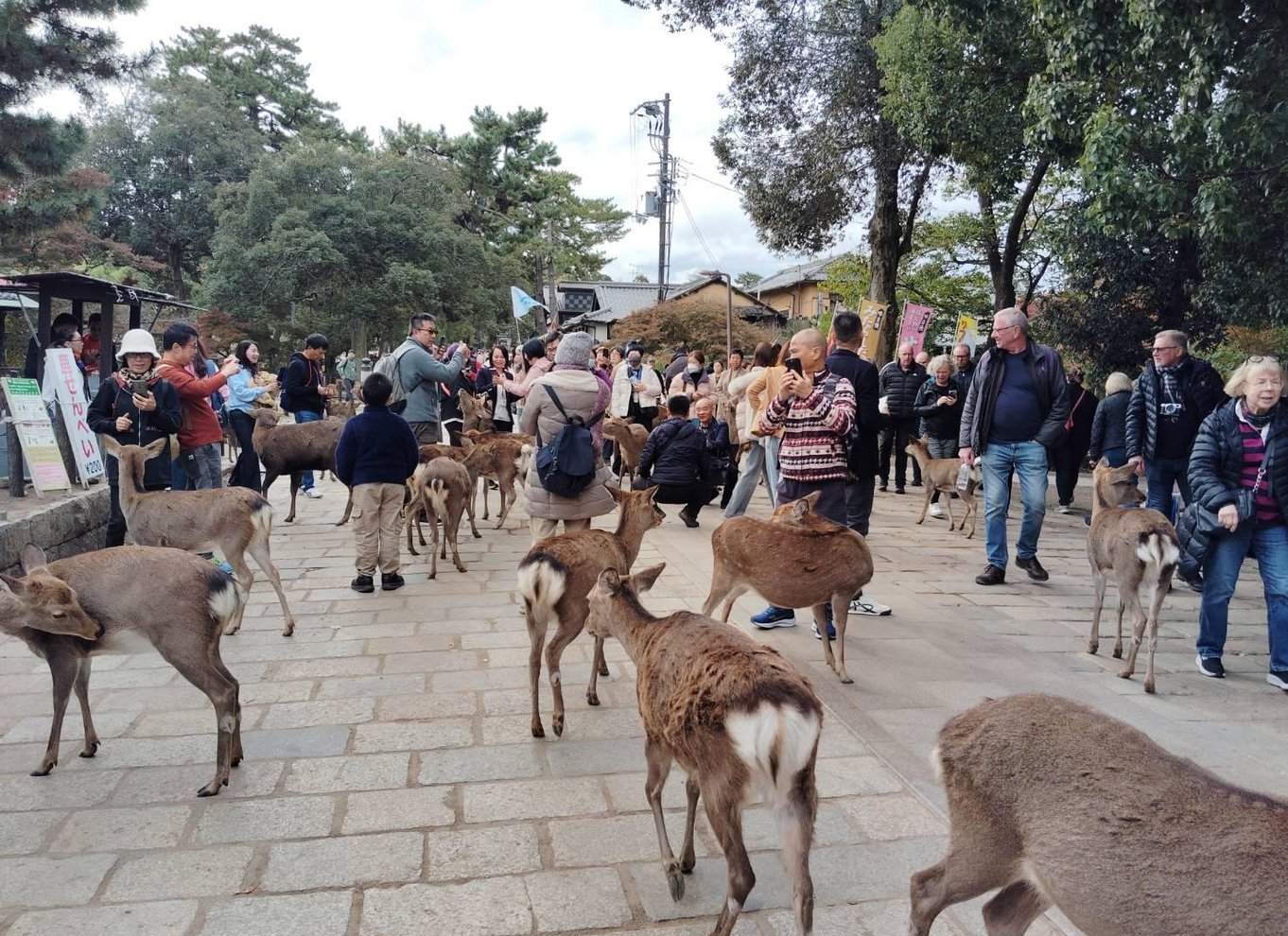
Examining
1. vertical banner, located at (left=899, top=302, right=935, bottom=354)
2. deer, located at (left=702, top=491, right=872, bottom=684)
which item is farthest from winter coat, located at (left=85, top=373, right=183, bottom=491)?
vertical banner, located at (left=899, top=302, right=935, bottom=354)

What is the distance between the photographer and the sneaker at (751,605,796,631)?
5.77 meters

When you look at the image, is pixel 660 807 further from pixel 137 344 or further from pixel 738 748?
pixel 137 344

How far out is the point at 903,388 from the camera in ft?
35.0

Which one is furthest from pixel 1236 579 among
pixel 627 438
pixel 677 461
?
pixel 627 438

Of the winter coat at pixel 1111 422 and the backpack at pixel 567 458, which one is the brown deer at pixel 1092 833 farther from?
the winter coat at pixel 1111 422

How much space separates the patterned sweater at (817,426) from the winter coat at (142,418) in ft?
14.2

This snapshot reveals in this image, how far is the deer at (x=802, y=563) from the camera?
15.8ft

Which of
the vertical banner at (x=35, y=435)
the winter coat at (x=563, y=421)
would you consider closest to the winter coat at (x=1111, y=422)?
the winter coat at (x=563, y=421)

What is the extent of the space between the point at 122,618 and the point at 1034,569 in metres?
6.52

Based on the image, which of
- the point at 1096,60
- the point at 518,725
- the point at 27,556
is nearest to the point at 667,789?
the point at 518,725

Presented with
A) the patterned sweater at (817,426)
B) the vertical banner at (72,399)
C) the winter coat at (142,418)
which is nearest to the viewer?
the patterned sweater at (817,426)

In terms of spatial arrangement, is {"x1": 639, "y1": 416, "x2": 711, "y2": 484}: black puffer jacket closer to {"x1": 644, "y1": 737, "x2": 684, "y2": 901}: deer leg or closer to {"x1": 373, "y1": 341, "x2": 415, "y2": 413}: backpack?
{"x1": 373, "y1": 341, "x2": 415, "y2": 413}: backpack

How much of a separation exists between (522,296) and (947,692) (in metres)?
13.0

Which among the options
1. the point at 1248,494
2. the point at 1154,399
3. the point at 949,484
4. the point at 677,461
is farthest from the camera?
the point at 949,484
